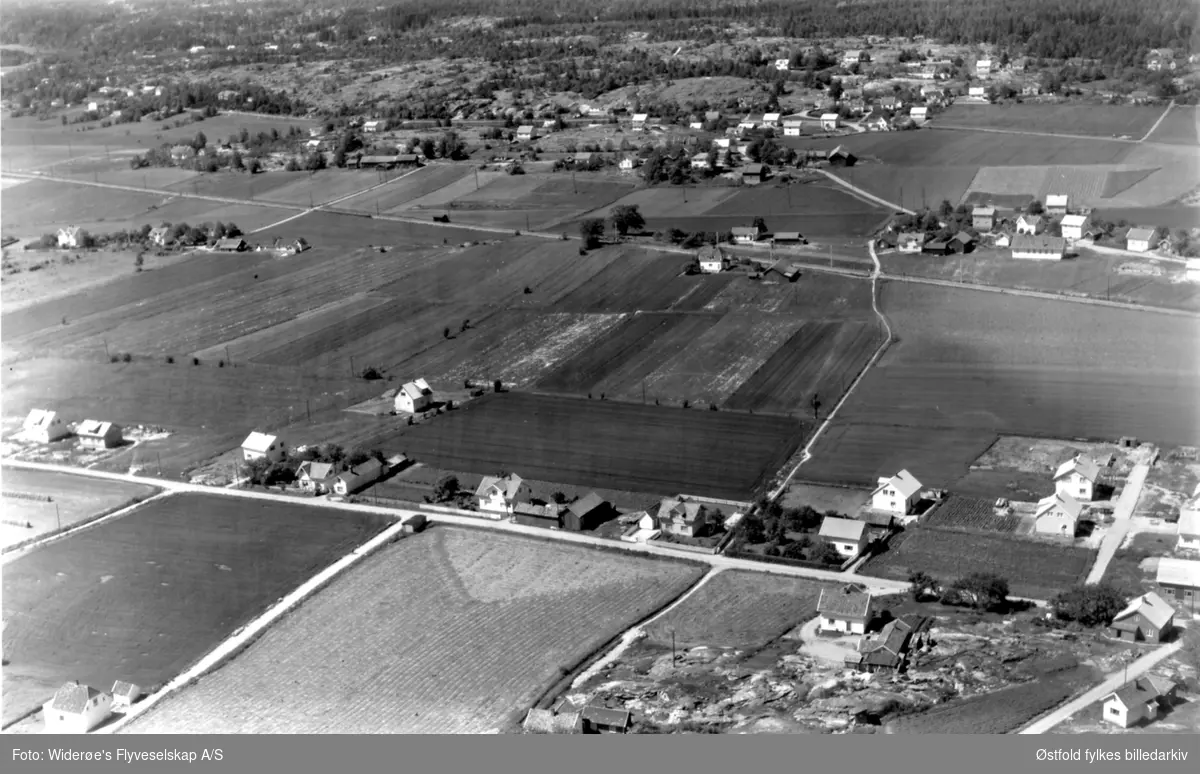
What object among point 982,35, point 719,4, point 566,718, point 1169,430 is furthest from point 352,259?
point 719,4

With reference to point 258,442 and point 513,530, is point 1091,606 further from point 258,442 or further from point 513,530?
point 258,442

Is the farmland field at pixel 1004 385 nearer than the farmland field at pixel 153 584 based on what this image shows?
No

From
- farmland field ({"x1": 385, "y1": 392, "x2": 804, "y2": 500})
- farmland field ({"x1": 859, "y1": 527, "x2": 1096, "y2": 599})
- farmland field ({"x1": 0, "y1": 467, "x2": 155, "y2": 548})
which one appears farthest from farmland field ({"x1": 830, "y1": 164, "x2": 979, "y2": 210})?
farmland field ({"x1": 0, "y1": 467, "x2": 155, "y2": 548})

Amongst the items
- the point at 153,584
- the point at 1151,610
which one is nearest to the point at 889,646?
the point at 1151,610

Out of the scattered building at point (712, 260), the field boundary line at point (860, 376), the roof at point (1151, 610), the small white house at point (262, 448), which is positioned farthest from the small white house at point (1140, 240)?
the small white house at point (262, 448)

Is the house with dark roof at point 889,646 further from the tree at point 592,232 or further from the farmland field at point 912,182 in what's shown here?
the farmland field at point 912,182

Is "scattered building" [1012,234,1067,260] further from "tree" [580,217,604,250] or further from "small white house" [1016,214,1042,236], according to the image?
"tree" [580,217,604,250]

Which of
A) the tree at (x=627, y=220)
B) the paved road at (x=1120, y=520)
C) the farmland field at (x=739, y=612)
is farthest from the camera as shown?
the tree at (x=627, y=220)
